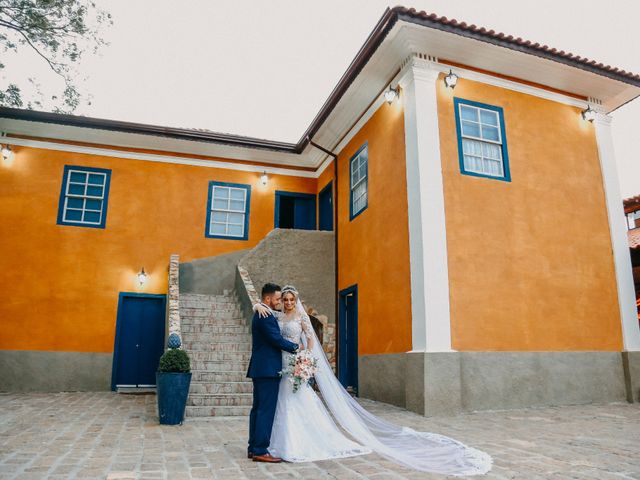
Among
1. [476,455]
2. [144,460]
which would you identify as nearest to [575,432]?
[476,455]

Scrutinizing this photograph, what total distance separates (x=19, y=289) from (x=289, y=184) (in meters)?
7.36

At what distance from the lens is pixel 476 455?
451 cm

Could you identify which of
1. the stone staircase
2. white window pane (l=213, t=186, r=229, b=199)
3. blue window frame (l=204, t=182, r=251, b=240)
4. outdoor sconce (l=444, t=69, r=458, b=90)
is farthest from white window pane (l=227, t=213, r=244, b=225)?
outdoor sconce (l=444, t=69, r=458, b=90)

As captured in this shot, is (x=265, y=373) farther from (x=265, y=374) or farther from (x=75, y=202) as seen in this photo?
(x=75, y=202)

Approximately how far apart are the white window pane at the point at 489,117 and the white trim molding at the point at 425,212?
1166 mm

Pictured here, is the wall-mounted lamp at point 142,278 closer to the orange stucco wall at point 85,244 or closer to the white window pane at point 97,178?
the orange stucco wall at point 85,244

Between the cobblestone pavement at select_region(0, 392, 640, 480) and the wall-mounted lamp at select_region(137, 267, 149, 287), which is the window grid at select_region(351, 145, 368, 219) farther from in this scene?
the wall-mounted lamp at select_region(137, 267, 149, 287)

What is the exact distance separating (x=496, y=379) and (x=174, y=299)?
6.17 m

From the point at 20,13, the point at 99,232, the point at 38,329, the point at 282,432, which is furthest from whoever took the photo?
the point at 99,232

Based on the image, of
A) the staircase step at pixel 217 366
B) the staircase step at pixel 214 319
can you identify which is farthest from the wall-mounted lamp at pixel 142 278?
the staircase step at pixel 217 366

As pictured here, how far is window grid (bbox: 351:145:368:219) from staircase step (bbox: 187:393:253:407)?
490 cm

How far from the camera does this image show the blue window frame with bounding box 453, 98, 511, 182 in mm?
8906

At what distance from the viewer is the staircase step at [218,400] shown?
753 centimetres

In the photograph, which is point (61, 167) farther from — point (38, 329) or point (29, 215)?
point (38, 329)
